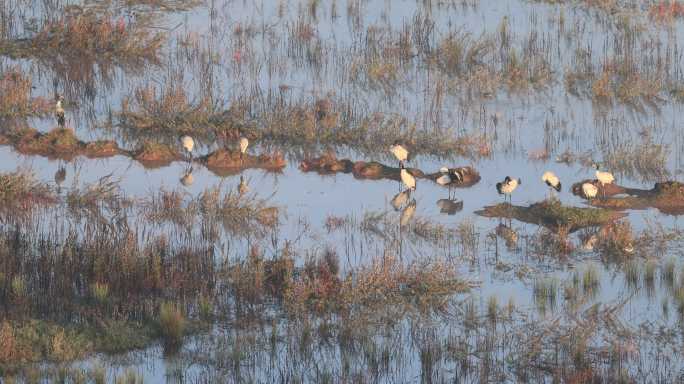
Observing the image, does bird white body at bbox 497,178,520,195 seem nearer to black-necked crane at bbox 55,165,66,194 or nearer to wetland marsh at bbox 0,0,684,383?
wetland marsh at bbox 0,0,684,383

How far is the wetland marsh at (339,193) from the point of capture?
31.8 ft

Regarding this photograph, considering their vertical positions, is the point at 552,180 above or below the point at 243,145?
below

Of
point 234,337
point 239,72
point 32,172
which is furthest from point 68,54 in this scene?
point 234,337

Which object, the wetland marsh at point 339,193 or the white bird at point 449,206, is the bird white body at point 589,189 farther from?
the white bird at point 449,206

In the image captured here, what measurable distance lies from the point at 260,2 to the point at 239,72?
435 cm

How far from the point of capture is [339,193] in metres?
14.2

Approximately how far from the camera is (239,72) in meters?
18.4

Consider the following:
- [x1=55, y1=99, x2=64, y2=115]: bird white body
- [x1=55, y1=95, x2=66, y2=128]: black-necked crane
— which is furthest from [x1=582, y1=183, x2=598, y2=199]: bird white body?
[x1=55, y1=99, x2=64, y2=115]: bird white body

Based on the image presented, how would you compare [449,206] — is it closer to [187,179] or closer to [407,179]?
[407,179]

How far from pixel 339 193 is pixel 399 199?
0.65 meters

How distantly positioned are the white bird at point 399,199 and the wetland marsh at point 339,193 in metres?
0.10

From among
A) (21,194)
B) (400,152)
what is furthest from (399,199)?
(21,194)

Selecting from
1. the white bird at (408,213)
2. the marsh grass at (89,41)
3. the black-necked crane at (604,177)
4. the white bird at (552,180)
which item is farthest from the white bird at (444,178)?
the marsh grass at (89,41)

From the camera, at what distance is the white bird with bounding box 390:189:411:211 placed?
13.7 metres
